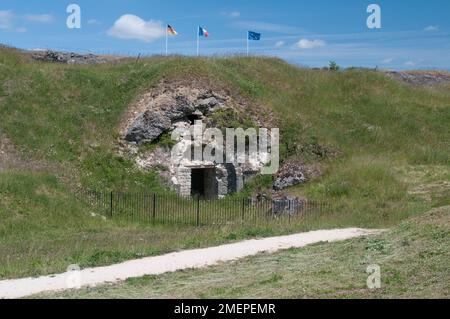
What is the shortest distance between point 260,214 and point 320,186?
3367 mm

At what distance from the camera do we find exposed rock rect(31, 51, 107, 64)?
35.6 m

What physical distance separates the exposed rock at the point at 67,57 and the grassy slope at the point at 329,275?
82.3 ft

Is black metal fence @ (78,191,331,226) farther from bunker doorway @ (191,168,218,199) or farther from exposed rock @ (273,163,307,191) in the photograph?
bunker doorway @ (191,168,218,199)

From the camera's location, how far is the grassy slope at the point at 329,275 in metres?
9.49

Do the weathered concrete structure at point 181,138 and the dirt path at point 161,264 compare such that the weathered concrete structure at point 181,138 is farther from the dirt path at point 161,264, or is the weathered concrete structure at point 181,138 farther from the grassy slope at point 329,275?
the grassy slope at point 329,275

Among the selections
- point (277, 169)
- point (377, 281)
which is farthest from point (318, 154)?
point (377, 281)

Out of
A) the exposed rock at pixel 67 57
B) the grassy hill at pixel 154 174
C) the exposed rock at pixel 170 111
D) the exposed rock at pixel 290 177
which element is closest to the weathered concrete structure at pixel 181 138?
the exposed rock at pixel 170 111

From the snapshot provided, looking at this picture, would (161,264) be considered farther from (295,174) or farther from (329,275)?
(295,174)

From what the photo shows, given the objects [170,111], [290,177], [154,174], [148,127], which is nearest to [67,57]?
[170,111]

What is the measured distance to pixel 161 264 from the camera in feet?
45.3

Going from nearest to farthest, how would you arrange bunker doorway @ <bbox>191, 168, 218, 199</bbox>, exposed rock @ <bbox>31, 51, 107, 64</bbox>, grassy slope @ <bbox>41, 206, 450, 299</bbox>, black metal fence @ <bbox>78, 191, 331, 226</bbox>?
grassy slope @ <bbox>41, 206, 450, 299</bbox>, black metal fence @ <bbox>78, 191, 331, 226</bbox>, bunker doorway @ <bbox>191, 168, 218, 199</bbox>, exposed rock @ <bbox>31, 51, 107, 64</bbox>

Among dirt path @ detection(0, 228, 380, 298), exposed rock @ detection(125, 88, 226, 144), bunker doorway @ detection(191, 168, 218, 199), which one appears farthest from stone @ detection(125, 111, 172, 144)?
dirt path @ detection(0, 228, 380, 298)

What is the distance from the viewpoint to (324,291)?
9.53 m

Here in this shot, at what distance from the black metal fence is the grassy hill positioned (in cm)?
93
